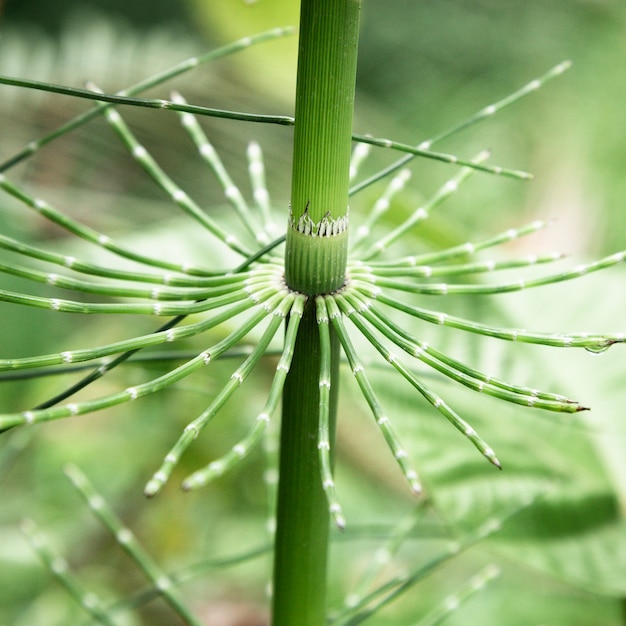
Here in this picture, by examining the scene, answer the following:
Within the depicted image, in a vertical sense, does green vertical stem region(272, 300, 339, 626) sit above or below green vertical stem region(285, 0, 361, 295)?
below

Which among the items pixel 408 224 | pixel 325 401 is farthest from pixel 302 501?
pixel 408 224

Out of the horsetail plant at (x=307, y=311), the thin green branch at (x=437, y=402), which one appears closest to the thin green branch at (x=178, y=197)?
the horsetail plant at (x=307, y=311)

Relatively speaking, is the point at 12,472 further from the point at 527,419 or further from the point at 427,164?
the point at 427,164

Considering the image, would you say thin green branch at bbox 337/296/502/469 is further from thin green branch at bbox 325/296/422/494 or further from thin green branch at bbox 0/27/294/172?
thin green branch at bbox 0/27/294/172

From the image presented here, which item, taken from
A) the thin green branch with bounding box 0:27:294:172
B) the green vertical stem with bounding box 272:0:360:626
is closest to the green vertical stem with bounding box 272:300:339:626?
the green vertical stem with bounding box 272:0:360:626

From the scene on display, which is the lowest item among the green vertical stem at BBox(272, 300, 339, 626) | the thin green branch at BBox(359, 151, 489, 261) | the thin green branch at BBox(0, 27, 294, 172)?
the green vertical stem at BBox(272, 300, 339, 626)

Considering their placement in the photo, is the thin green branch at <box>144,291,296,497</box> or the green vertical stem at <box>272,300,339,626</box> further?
the green vertical stem at <box>272,300,339,626</box>

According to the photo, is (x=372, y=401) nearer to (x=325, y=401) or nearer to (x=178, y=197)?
(x=325, y=401)

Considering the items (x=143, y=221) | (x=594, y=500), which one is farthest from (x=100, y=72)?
(x=594, y=500)
